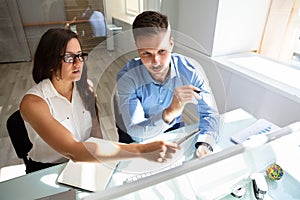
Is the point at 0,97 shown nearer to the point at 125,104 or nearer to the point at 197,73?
the point at 125,104

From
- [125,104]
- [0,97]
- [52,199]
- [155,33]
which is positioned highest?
[155,33]

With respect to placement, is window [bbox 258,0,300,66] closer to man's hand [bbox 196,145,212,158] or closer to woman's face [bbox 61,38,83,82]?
man's hand [bbox 196,145,212,158]

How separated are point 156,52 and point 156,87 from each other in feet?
0.48

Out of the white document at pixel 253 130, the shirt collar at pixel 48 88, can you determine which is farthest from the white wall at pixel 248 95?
the shirt collar at pixel 48 88

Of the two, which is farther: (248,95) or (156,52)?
(248,95)

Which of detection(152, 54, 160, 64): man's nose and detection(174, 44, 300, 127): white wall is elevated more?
detection(152, 54, 160, 64): man's nose

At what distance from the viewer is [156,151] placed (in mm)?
656

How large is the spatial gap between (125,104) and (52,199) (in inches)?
14.9

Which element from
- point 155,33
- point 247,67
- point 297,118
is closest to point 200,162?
point 155,33

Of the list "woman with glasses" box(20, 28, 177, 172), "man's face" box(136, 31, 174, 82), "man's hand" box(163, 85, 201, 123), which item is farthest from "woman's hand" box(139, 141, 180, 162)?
"man's face" box(136, 31, 174, 82)

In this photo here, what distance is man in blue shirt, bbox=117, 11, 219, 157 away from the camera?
0.71 m

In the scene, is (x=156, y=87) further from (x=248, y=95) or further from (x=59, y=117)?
(x=248, y=95)

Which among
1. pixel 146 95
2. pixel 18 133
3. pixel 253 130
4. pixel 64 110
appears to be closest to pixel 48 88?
pixel 64 110

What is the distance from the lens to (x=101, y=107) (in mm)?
877
